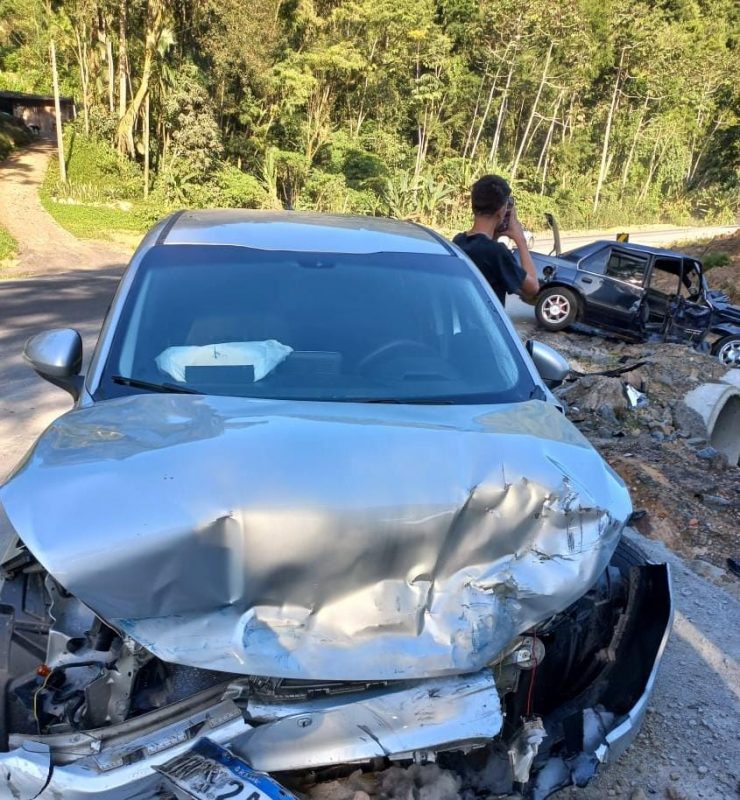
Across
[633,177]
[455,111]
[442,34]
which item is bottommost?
[633,177]

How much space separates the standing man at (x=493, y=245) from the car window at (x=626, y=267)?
7.25m

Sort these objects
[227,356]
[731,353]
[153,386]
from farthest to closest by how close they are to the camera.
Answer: [731,353]
[227,356]
[153,386]

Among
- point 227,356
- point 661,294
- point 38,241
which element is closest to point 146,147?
point 38,241

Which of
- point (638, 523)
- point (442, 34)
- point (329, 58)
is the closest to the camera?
point (638, 523)

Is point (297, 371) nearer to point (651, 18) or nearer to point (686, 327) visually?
point (686, 327)

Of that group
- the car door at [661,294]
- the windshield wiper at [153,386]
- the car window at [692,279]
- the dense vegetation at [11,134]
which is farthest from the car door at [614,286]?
the dense vegetation at [11,134]

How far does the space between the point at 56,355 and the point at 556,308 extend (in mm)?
9451

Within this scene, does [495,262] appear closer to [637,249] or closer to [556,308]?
[556,308]

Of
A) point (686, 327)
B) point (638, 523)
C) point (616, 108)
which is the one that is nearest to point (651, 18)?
point (616, 108)

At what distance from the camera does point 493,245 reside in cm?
421

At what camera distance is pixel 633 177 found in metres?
54.2

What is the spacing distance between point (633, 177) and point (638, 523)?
55553 millimetres

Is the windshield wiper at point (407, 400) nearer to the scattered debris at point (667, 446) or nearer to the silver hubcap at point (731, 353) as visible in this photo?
the scattered debris at point (667, 446)

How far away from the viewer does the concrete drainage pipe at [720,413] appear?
671 cm
